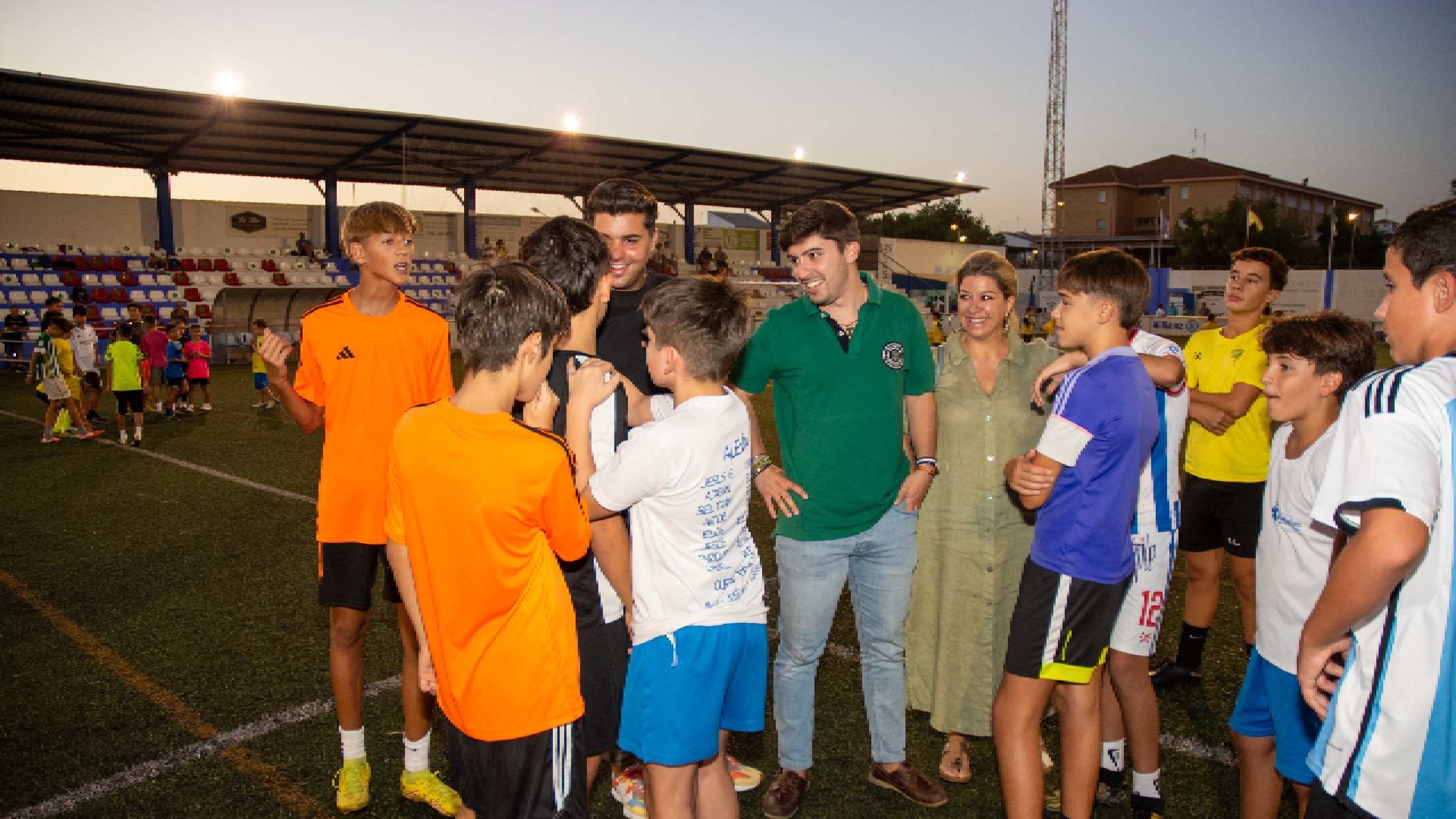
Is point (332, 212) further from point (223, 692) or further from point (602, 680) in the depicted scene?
point (602, 680)

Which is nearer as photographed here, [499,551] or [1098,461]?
[499,551]

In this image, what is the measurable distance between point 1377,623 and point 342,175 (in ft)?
116

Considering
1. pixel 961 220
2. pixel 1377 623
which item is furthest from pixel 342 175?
pixel 961 220

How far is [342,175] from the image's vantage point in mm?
32094

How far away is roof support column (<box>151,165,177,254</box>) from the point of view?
95.1 ft

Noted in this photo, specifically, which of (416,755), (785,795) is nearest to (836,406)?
(785,795)

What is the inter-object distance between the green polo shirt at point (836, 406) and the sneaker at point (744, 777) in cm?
110

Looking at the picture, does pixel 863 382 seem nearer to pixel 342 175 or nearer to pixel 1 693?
pixel 1 693

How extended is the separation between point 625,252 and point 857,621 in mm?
1858

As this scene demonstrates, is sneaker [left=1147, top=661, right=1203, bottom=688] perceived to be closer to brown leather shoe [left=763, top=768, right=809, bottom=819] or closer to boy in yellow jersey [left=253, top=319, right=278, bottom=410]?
brown leather shoe [left=763, top=768, right=809, bottom=819]

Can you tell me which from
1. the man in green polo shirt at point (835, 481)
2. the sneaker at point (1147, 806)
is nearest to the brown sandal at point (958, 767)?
the man in green polo shirt at point (835, 481)

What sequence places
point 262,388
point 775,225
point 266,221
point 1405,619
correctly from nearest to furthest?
point 1405,619 → point 262,388 → point 266,221 → point 775,225

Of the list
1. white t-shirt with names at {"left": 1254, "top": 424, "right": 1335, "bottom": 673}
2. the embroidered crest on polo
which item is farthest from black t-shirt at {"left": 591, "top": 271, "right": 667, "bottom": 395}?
white t-shirt with names at {"left": 1254, "top": 424, "right": 1335, "bottom": 673}

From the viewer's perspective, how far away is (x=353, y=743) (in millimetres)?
3559
